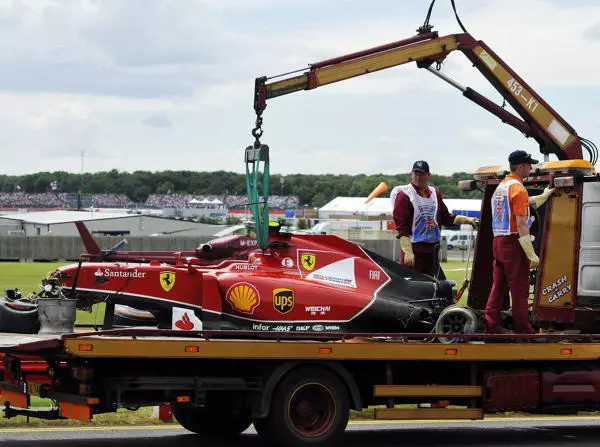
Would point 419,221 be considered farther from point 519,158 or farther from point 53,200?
point 53,200

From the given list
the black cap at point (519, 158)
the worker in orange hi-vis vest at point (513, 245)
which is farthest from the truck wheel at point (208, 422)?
the black cap at point (519, 158)

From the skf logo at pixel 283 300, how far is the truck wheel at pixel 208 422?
1139mm

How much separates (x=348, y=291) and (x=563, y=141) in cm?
406

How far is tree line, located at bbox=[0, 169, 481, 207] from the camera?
122375 mm

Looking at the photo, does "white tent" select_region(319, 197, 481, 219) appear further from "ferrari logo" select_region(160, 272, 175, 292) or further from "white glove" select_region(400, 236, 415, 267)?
"ferrari logo" select_region(160, 272, 175, 292)

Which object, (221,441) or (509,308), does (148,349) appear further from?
(509,308)

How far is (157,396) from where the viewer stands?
942 centimetres

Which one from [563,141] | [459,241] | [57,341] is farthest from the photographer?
[459,241]

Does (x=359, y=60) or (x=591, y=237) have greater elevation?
(x=359, y=60)

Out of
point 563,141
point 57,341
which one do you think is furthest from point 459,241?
point 57,341

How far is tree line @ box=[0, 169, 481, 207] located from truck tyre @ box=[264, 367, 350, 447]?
88.0 metres

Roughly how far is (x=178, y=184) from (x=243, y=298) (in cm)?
12782

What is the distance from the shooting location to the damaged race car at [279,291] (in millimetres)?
10484

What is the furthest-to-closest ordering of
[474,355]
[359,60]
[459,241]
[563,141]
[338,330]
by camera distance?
1. [459,241]
2. [563,141]
3. [359,60]
4. [338,330]
5. [474,355]
